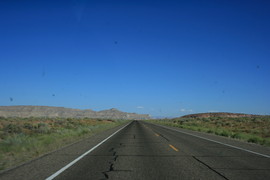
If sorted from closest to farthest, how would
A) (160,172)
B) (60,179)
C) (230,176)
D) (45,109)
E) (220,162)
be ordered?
(60,179)
(230,176)
(160,172)
(220,162)
(45,109)

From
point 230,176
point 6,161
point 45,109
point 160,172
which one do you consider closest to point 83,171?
point 160,172

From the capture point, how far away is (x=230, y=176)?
611 cm

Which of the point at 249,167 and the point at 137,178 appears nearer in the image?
the point at 137,178

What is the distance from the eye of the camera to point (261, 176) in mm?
6172

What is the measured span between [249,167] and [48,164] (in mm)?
6241

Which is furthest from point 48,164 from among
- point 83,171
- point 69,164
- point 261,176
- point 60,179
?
point 261,176

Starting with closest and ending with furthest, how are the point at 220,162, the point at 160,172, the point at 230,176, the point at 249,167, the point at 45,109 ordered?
the point at 230,176 → the point at 160,172 → the point at 249,167 → the point at 220,162 → the point at 45,109

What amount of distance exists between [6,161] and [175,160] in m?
5.80

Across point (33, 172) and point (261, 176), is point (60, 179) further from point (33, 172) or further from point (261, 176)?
point (261, 176)

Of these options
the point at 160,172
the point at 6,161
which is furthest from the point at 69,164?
the point at 160,172

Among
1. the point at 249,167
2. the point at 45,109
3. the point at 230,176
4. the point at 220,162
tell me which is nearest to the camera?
the point at 230,176

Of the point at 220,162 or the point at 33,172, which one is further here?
the point at 220,162

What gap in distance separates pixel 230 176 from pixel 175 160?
2522 millimetres

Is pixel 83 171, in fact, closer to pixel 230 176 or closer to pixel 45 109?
pixel 230 176
